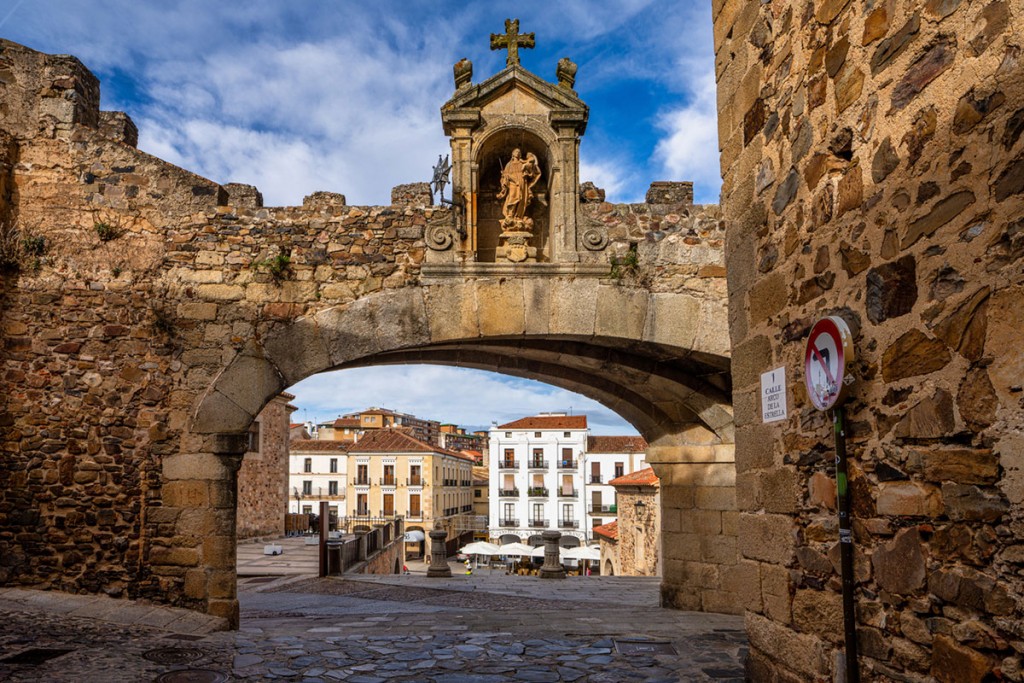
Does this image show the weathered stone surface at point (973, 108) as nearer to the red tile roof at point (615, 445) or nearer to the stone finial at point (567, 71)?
the stone finial at point (567, 71)

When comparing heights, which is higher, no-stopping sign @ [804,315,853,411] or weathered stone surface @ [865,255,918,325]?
weathered stone surface @ [865,255,918,325]

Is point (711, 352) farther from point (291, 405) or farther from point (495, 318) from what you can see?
point (291, 405)

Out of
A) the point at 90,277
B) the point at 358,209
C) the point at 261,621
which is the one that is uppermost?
the point at 358,209

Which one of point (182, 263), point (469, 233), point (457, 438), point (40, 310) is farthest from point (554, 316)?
point (457, 438)

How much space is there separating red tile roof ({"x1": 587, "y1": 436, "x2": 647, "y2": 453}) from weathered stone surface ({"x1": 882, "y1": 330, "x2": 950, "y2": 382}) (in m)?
44.8

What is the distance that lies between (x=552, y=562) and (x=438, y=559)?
6.43 feet

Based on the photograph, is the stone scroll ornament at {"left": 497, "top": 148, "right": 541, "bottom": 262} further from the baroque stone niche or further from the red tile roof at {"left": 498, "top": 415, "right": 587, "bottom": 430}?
the red tile roof at {"left": 498, "top": 415, "right": 587, "bottom": 430}

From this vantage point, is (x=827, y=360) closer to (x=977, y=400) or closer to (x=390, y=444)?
(x=977, y=400)

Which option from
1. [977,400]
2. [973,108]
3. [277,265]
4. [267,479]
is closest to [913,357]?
[977,400]

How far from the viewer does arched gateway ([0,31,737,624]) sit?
21.4ft

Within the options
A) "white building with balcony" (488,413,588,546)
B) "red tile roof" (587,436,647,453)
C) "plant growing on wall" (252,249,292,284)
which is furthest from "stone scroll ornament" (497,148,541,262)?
"white building with balcony" (488,413,588,546)

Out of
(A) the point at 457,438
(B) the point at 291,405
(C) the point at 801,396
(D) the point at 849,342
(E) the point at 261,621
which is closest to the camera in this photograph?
(D) the point at 849,342

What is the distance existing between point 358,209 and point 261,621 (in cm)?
377

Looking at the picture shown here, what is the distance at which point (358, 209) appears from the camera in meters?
7.07
